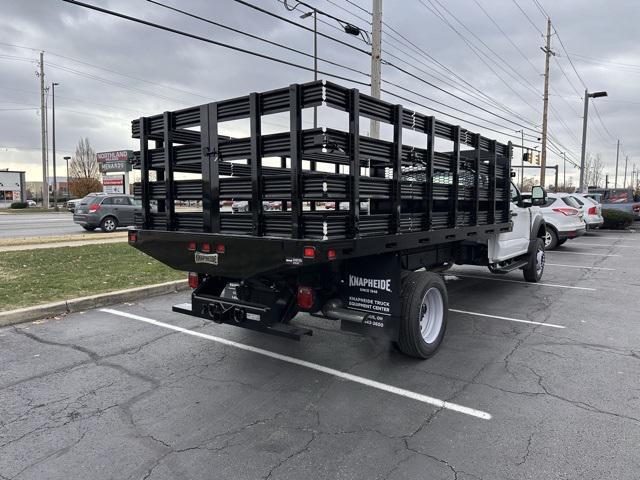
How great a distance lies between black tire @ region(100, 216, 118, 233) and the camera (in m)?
20.7

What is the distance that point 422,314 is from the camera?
5055 mm

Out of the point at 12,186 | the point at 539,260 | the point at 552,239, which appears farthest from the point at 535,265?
the point at 12,186

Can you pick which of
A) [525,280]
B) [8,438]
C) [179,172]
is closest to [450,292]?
[525,280]

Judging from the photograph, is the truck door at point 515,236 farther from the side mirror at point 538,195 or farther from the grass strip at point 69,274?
the grass strip at point 69,274

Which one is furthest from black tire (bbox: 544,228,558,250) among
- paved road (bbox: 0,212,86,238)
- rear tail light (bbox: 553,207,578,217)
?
paved road (bbox: 0,212,86,238)

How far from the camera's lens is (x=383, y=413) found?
3.73m

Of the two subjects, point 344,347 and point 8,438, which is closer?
point 8,438

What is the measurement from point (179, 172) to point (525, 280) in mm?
7542

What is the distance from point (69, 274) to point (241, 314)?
5.91 m

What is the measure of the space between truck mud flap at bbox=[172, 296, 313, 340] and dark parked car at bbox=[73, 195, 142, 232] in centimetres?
1707

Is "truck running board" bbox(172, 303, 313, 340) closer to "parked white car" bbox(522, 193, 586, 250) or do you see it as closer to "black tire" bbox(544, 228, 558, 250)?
"parked white car" bbox(522, 193, 586, 250)

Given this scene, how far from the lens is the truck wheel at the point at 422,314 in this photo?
14.9 ft

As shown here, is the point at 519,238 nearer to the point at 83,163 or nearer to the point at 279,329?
the point at 279,329

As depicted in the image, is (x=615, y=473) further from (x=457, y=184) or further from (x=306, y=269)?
(x=457, y=184)
